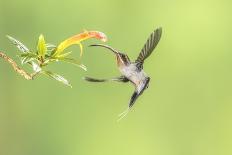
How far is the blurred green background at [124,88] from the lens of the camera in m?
4.01

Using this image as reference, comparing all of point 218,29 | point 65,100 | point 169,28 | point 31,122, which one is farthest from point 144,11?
point 31,122

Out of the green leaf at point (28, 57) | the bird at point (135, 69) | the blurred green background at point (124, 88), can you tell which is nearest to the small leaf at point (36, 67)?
the green leaf at point (28, 57)

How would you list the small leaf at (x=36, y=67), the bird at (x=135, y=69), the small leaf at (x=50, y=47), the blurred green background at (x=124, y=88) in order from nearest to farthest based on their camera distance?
the bird at (x=135, y=69) < the small leaf at (x=36, y=67) < the small leaf at (x=50, y=47) < the blurred green background at (x=124, y=88)

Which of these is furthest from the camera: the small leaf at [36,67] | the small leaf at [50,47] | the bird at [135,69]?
the small leaf at [50,47]

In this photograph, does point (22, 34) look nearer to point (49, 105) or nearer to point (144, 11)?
point (49, 105)

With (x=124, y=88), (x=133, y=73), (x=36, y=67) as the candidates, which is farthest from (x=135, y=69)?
(x=124, y=88)

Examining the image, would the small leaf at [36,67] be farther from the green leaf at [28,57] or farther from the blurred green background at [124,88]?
the blurred green background at [124,88]

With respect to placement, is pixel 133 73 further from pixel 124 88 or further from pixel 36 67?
pixel 124 88

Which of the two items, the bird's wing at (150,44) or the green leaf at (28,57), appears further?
the green leaf at (28,57)

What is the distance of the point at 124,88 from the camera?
4090 millimetres

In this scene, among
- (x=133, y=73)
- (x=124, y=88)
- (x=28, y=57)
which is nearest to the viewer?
(x=133, y=73)

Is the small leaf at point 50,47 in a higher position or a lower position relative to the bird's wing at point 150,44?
higher

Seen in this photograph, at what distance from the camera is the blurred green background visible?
13.2 feet

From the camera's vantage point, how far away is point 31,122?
13.8 feet
